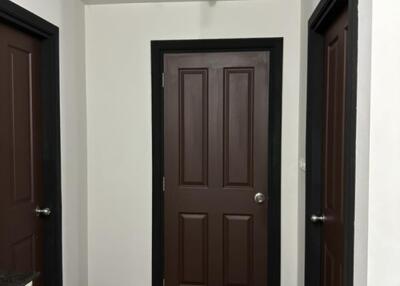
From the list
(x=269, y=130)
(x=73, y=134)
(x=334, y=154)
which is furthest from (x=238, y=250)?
(x=73, y=134)

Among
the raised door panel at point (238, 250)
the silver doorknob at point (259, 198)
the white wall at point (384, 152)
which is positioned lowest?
the raised door panel at point (238, 250)

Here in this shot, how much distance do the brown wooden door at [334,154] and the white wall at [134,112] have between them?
46 cm

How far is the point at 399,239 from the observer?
1.05 metres

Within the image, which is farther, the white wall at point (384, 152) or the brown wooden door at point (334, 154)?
the brown wooden door at point (334, 154)

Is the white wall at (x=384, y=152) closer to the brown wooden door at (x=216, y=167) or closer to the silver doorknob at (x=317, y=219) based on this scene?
the silver doorknob at (x=317, y=219)

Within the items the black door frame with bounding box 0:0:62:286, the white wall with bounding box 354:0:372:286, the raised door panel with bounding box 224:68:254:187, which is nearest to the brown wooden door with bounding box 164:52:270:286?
the raised door panel with bounding box 224:68:254:187

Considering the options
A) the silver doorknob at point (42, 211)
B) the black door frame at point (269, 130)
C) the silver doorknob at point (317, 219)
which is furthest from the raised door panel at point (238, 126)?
the silver doorknob at point (42, 211)

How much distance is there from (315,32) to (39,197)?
2.02 meters

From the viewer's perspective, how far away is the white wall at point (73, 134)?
2225 millimetres

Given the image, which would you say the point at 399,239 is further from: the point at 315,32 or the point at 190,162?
the point at 190,162

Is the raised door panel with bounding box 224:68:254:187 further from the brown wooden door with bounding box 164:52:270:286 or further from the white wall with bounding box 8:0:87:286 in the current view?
the white wall with bounding box 8:0:87:286

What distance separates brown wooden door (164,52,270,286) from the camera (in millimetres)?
2473

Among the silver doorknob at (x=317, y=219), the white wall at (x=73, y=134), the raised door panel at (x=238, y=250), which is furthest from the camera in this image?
the raised door panel at (x=238, y=250)

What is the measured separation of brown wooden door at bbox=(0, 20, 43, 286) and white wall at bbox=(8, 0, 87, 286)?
17cm
